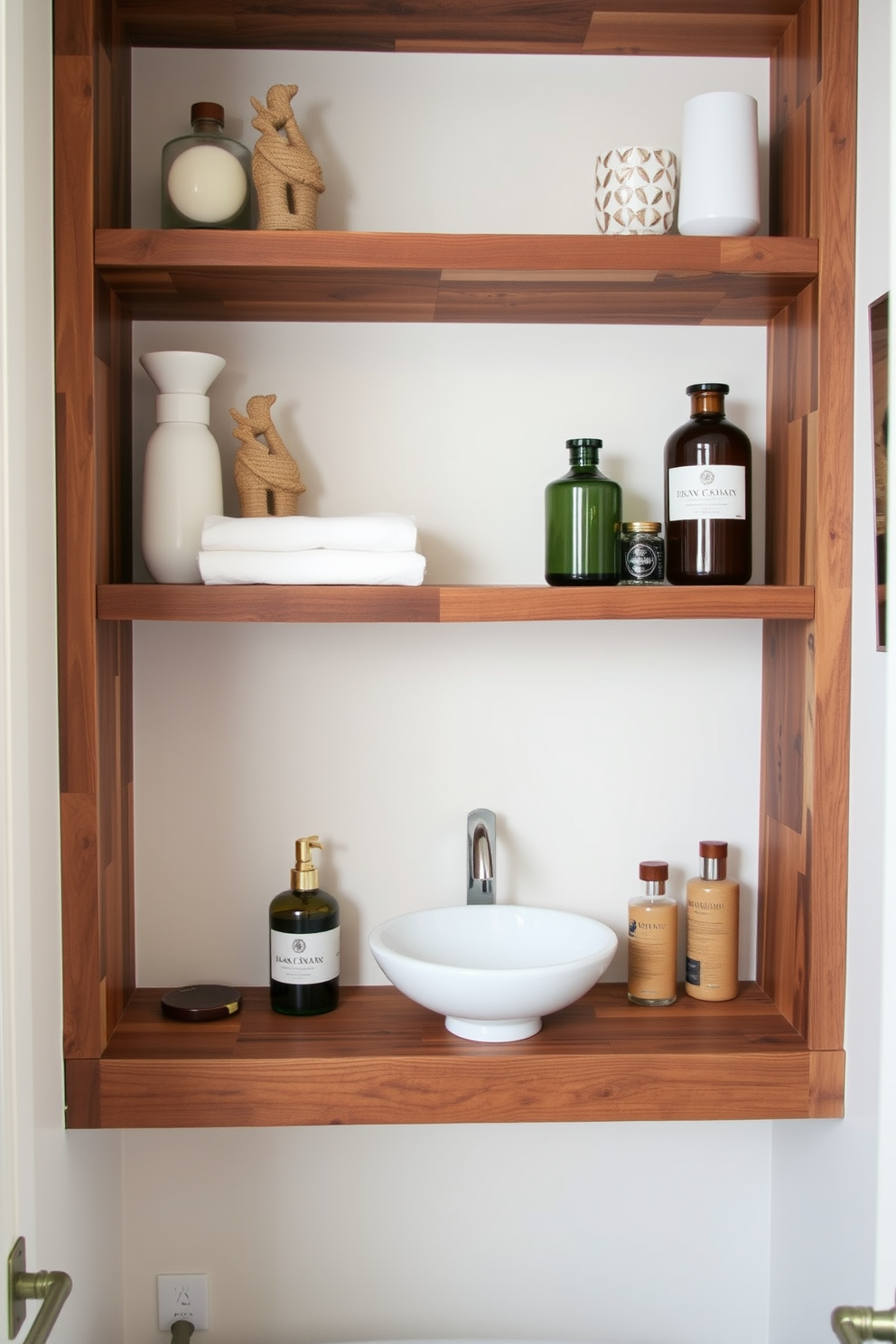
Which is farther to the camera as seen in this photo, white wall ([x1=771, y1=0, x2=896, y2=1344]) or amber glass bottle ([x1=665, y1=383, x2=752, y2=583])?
amber glass bottle ([x1=665, y1=383, x2=752, y2=583])

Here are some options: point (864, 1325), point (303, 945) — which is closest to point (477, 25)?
point (303, 945)

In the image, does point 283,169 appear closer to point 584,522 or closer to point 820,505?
point 584,522

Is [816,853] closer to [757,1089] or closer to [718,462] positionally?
[757,1089]

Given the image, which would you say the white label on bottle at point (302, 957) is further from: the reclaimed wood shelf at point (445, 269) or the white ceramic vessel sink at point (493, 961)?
the reclaimed wood shelf at point (445, 269)

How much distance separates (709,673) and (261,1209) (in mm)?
988

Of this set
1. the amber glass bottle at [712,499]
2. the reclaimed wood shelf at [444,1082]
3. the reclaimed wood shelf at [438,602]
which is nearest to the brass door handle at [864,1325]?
the reclaimed wood shelf at [444,1082]

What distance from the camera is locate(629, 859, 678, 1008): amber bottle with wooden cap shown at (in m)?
1.49

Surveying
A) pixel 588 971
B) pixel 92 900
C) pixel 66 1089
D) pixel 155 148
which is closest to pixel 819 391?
pixel 588 971

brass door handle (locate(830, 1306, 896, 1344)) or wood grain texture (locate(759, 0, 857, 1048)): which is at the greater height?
wood grain texture (locate(759, 0, 857, 1048))

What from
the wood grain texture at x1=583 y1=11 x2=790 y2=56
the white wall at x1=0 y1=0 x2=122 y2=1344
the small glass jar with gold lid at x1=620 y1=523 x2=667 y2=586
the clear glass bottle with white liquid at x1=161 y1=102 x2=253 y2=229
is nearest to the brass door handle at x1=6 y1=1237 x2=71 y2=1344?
the white wall at x1=0 y1=0 x2=122 y2=1344

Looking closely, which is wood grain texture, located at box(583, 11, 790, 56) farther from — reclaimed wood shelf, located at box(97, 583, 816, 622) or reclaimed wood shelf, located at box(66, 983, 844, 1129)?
reclaimed wood shelf, located at box(66, 983, 844, 1129)

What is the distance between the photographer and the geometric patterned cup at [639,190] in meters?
1.38

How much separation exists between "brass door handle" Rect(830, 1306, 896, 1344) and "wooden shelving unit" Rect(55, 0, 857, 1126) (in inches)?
19.3

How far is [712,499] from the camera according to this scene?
1.40 metres
